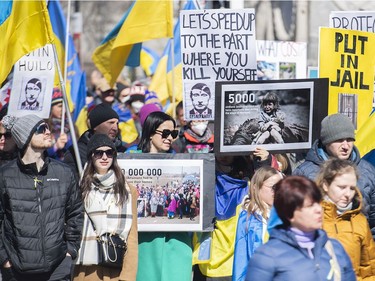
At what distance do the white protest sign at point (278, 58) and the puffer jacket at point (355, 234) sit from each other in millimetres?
6808

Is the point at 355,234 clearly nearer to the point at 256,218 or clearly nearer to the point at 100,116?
the point at 256,218

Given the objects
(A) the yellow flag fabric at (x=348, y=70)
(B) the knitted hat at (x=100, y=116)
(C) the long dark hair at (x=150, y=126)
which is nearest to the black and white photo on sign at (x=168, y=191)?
(C) the long dark hair at (x=150, y=126)

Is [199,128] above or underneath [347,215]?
above

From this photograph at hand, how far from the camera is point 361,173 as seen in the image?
324 inches

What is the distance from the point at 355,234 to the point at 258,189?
133 cm

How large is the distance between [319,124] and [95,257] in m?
2.29

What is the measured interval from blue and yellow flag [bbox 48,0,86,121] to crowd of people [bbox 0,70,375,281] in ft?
9.83

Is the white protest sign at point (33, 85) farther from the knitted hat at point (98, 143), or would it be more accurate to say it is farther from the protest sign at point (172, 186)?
the knitted hat at point (98, 143)

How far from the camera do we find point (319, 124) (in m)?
9.44

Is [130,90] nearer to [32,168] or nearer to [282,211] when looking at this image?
[32,168]

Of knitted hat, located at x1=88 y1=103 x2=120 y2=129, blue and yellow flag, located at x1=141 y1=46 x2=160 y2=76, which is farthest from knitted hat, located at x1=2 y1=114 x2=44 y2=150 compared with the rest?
blue and yellow flag, located at x1=141 y1=46 x2=160 y2=76

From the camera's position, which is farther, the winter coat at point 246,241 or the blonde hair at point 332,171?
the winter coat at point 246,241

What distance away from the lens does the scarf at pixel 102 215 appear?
8.29 metres

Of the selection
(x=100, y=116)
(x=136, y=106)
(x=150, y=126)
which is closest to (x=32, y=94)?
(x=100, y=116)
